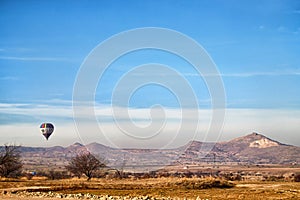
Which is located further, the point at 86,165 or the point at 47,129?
the point at 86,165

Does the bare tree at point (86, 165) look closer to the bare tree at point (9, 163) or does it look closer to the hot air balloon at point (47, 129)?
the hot air balloon at point (47, 129)

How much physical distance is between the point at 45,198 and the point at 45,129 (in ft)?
166

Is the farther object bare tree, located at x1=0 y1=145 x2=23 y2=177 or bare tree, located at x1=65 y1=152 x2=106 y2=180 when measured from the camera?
bare tree, located at x1=65 y1=152 x2=106 y2=180

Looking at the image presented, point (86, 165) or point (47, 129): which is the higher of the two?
point (47, 129)

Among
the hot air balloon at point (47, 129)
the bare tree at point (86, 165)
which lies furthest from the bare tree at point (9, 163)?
the bare tree at point (86, 165)

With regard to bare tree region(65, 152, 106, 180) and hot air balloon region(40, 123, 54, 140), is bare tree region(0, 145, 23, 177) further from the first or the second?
bare tree region(65, 152, 106, 180)

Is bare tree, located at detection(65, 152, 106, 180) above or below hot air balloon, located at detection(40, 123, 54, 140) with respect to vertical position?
below

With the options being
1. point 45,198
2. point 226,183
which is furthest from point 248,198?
point 226,183

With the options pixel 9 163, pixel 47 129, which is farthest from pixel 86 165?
pixel 9 163

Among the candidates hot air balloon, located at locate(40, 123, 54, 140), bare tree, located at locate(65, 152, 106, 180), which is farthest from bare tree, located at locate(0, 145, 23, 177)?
bare tree, located at locate(65, 152, 106, 180)

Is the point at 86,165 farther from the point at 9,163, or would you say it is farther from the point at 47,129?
the point at 9,163

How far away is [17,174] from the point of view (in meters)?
102

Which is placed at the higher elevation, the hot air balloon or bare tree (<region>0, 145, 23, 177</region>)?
the hot air balloon

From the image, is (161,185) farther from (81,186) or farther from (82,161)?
(82,161)
